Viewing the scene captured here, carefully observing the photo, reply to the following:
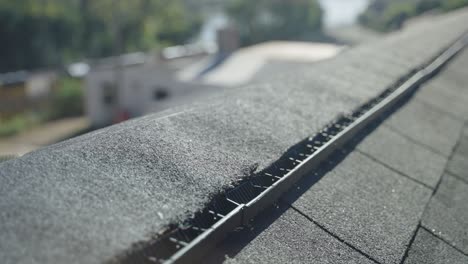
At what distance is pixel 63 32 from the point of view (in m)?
34.5

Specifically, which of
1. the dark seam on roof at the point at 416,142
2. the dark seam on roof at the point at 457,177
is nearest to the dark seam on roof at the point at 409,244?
the dark seam on roof at the point at 457,177

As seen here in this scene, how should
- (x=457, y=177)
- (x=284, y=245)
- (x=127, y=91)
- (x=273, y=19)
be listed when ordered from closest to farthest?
(x=284, y=245) → (x=457, y=177) → (x=127, y=91) → (x=273, y=19)

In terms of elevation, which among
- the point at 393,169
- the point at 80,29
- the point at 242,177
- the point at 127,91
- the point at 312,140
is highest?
the point at 242,177

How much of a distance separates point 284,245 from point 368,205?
31.7 inches

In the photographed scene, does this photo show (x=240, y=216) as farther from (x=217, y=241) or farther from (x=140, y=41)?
(x=140, y=41)

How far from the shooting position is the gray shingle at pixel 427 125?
4.29 metres

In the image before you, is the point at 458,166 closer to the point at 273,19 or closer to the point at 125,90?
the point at 125,90

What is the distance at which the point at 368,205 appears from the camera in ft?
9.41

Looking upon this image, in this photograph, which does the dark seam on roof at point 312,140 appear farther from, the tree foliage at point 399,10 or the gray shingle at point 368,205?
the tree foliage at point 399,10

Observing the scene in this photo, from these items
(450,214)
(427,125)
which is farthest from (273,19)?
(450,214)

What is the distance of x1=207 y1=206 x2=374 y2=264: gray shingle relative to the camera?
2.18 metres

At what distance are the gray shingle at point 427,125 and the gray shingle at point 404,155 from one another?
0.20m

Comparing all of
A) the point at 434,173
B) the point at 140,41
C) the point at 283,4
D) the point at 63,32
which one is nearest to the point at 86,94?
the point at 63,32

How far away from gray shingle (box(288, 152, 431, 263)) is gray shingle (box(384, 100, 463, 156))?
3.32 feet
